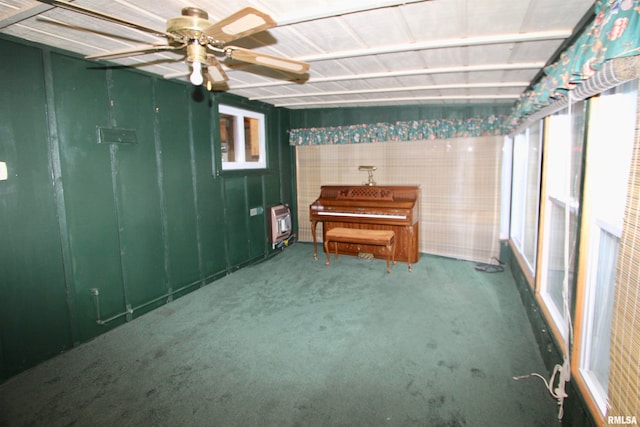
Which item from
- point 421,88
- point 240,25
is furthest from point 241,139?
point 240,25

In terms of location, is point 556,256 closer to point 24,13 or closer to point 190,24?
point 190,24

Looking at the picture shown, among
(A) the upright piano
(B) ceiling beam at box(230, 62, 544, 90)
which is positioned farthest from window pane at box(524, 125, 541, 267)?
(A) the upright piano

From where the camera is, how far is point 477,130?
14.8 ft

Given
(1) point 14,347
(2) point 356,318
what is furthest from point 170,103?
(2) point 356,318

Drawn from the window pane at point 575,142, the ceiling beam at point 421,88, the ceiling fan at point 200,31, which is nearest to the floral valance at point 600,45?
the window pane at point 575,142

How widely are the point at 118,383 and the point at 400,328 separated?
2126 millimetres

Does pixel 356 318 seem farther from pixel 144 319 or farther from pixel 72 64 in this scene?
pixel 72 64

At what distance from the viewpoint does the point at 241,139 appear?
15.3 ft

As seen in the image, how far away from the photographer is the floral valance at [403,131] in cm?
449

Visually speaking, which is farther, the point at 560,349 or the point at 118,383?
the point at 118,383

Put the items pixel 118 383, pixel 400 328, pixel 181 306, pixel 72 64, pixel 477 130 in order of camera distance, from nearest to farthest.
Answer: pixel 118 383, pixel 72 64, pixel 400 328, pixel 181 306, pixel 477 130

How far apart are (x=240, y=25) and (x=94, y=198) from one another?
225 cm

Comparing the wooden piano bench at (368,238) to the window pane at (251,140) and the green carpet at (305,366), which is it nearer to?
the green carpet at (305,366)

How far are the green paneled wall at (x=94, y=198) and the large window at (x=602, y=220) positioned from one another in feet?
11.1
